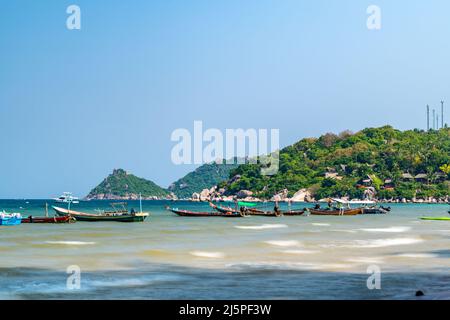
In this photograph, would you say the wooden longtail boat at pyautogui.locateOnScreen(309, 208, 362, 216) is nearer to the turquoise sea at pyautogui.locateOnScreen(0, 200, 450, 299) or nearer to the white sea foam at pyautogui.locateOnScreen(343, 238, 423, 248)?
the turquoise sea at pyautogui.locateOnScreen(0, 200, 450, 299)

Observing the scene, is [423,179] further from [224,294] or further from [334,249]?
[224,294]

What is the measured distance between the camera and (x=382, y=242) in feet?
135

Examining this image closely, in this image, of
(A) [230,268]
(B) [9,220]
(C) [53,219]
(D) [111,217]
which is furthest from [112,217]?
(A) [230,268]

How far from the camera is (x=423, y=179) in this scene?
198m

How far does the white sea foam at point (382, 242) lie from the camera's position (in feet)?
127

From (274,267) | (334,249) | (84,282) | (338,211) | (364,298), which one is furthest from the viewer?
(338,211)

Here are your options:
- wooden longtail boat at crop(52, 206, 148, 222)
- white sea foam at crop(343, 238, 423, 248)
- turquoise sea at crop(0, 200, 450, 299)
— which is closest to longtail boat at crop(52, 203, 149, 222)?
wooden longtail boat at crop(52, 206, 148, 222)

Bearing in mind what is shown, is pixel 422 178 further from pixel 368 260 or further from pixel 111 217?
pixel 368 260

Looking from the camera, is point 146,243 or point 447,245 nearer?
point 447,245

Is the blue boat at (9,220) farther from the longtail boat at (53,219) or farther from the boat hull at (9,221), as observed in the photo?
the longtail boat at (53,219)

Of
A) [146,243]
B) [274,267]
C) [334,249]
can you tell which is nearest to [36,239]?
[146,243]

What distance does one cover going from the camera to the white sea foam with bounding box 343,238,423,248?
3859 centimetres

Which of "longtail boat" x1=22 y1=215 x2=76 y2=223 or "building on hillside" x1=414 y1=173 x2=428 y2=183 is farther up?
"building on hillside" x1=414 y1=173 x2=428 y2=183

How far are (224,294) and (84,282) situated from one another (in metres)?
5.36
